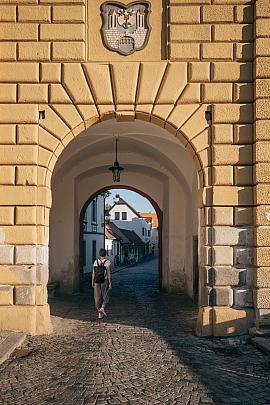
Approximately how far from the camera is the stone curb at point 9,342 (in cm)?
639

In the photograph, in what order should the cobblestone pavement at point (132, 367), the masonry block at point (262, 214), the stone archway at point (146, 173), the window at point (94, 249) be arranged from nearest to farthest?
the cobblestone pavement at point (132, 367), the masonry block at point (262, 214), the stone archway at point (146, 173), the window at point (94, 249)

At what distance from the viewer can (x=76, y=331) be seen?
8.17 metres

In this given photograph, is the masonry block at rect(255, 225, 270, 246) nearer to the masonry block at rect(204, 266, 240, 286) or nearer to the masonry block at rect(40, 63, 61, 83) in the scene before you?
the masonry block at rect(204, 266, 240, 286)

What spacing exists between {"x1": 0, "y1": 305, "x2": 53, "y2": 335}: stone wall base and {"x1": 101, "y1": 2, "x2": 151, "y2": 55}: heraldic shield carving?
16.4ft

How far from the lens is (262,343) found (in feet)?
23.1

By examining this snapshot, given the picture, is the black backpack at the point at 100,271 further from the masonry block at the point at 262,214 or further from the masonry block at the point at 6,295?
the masonry block at the point at 262,214

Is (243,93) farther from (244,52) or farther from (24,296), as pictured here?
(24,296)

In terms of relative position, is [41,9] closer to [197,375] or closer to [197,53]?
[197,53]

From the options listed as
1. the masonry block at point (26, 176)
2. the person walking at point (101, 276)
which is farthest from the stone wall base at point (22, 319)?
the masonry block at point (26, 176)

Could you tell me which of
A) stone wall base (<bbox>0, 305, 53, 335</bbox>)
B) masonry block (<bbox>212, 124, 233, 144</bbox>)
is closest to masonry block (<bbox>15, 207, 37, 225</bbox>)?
stone wall base (<bbox>0, 305, 53, 335</bbox>)

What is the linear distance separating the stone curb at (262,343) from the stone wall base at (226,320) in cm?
A: 47

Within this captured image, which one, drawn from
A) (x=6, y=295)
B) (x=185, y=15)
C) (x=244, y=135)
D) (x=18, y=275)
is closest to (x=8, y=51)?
(x=185, y=15)

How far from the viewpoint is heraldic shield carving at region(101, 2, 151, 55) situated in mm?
8391

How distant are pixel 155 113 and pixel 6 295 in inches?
167
